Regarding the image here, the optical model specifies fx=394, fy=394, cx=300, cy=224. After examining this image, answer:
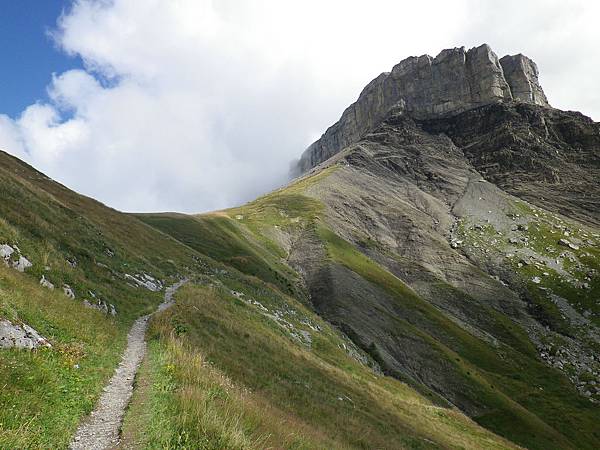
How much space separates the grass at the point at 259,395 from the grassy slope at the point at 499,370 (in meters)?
21.2

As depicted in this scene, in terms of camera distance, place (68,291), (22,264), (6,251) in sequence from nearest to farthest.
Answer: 1. (6,251)
2. (22,264)
3. (68,291)

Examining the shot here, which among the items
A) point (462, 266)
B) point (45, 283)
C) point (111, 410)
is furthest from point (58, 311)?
point (462, 266)

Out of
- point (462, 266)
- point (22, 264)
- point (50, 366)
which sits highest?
point (462, 266)

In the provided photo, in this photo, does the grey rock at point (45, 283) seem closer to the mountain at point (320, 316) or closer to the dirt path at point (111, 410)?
the mountain at point (320, 316)

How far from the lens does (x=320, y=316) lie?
2518 inches

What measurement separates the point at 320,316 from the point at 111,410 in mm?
54571

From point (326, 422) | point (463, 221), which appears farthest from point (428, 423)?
point (463, 221)

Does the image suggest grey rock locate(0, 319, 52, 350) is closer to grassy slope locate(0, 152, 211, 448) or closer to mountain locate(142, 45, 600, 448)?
grassy slope locate(0, 152, 211, 448)

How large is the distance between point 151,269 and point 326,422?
24799mm

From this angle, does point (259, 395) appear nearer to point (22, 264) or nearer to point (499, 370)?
point (22, 264)

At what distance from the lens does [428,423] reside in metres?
31.5

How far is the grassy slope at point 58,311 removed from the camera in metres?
8.73

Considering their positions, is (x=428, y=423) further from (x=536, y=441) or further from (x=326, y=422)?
(x=536, y=441)

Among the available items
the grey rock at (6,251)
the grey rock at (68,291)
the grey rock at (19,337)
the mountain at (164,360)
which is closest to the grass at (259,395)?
the mountain at (164,360)
